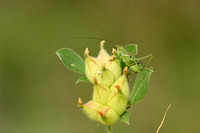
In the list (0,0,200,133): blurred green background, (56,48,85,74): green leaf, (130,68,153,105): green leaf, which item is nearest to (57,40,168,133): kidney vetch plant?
(130,68,153,105): green leaf

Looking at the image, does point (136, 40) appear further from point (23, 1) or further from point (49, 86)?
point (23, 1)

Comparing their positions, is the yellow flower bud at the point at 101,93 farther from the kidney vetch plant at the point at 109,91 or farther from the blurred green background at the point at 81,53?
the blurred green background at the point at 81,53

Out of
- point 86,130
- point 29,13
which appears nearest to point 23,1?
point 29,13

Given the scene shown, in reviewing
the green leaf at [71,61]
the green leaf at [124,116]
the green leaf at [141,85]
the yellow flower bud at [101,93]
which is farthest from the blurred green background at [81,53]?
the yellow flower bud at [101,93]

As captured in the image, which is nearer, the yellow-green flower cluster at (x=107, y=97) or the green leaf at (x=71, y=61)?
the yellow-green flower cluster at (x=107, y=97)

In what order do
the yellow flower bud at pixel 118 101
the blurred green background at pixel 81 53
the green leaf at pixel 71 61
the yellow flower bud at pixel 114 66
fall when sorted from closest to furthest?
the yellow flower bud at pixel 118 101 → the yellow flower bud at pixel 114 66 → the green leaf at pixel 71 61 → the blurred green background at pixel 81 53
